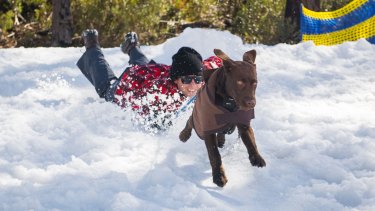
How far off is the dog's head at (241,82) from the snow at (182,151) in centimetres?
63

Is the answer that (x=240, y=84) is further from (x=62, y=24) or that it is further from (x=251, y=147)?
(x=62, y=24)

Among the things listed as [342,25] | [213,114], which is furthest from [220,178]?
[342,25]

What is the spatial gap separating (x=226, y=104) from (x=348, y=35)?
15.2ft

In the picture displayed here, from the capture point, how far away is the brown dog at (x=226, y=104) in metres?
2.97

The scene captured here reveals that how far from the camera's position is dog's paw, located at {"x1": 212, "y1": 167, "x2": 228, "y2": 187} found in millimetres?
3262

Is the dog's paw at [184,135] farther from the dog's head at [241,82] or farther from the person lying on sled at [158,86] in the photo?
the dog's head at [241,82]

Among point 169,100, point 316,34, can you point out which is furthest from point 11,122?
point 316,34

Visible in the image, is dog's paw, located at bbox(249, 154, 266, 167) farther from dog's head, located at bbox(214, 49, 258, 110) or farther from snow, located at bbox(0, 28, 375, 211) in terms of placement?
dog's head, located at bbox(214, 49, 258, 110)

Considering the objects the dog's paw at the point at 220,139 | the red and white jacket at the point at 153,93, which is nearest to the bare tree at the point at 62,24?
the red and white jacket at the point at 153,93

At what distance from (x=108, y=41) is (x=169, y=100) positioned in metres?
5.94

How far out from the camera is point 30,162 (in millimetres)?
3582

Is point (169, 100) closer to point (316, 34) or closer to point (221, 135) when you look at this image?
point (221, 135)

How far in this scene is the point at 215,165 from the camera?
332cm

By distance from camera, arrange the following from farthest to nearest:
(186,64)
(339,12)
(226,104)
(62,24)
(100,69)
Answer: (62,24) → (339,12) → (100,69) → (186,64) → (226,104)
